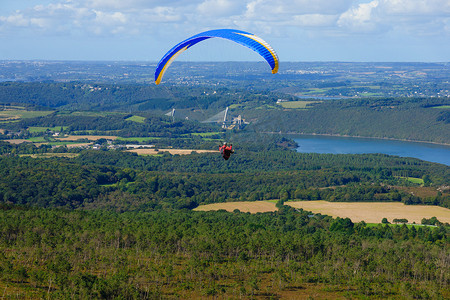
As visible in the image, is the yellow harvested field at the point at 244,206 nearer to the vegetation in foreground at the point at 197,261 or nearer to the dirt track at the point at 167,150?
the vegetation in foreground at the point at 197,261

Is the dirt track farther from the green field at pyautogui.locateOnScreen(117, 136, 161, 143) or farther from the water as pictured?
the water

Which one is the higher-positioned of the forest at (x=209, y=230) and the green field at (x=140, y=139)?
the forest at (x=209, y=230)

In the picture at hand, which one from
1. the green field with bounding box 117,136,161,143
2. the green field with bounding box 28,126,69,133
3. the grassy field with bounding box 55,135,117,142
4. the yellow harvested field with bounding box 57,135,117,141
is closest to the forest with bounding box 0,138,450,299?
the grassy field with bounding box 55,135,117,142

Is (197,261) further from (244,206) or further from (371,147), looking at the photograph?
(371,147)

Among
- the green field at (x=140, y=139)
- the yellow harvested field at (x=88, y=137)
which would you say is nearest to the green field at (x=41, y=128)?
the yellow harvested field at (x=88, y=137)

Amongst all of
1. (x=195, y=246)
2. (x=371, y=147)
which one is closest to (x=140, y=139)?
(x=371, y=147)

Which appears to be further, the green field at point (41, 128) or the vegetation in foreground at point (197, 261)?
the green field at point (41, 128)

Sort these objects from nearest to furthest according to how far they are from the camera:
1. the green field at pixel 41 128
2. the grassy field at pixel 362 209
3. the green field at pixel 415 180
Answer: the grassy field at pixel 362 209 → the green field at pixel 415 180 → the green field at pixel 41 128

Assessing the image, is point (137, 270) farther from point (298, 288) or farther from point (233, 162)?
point (233, 162)
